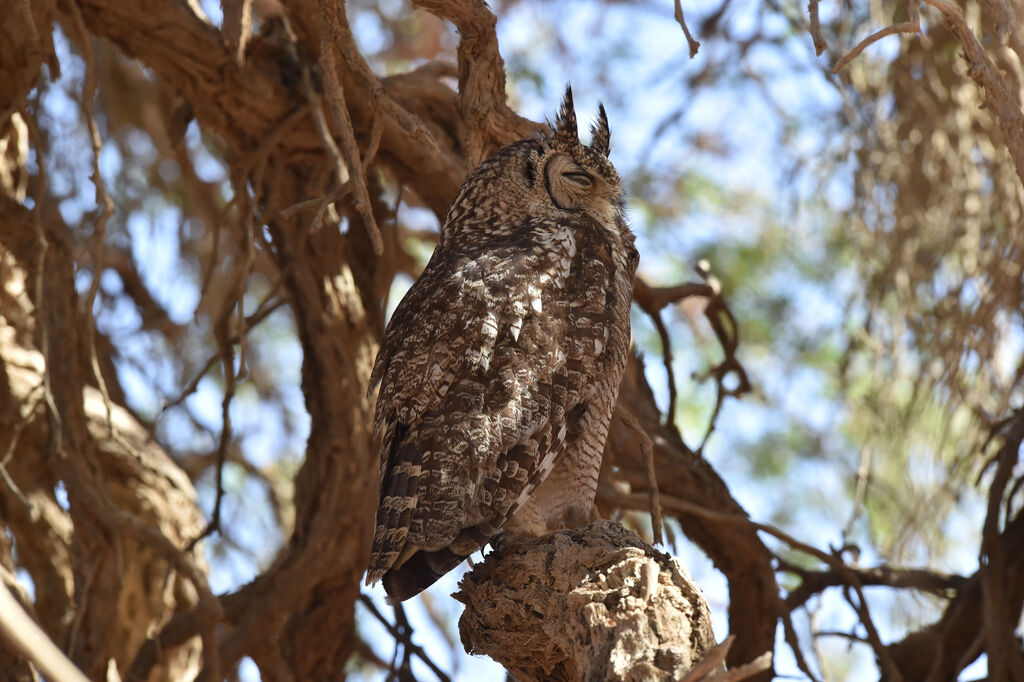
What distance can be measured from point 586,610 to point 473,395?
27.4 inches

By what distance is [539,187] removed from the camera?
299cm

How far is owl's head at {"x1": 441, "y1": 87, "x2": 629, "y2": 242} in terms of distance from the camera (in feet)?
9.71

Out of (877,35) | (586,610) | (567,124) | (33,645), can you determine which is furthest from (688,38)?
(33,645)

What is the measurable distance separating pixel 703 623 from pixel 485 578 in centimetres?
58

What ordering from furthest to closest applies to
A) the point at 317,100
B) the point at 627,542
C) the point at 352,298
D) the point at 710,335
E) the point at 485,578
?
1. the point at 710,335
2. the point at 352,298
3. the point at 317,100
4. the point at 485,578
5. the point at 627,542

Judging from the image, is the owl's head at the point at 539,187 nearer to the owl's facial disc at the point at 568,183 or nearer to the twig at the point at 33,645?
the owl's facial disc at the point at 568,183

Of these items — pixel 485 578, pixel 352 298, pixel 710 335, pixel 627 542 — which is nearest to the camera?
pixel 627 542

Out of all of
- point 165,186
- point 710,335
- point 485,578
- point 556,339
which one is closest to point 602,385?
point 556,339

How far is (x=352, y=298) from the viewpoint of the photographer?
380cm

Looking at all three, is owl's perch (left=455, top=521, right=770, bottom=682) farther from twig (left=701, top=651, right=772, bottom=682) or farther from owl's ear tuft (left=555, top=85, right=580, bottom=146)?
owl's ear tuft (left=555, top=85, right=580, bottom=146)

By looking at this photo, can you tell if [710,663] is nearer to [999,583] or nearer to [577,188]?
[577,188]

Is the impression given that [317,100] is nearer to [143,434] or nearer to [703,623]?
[143,434]

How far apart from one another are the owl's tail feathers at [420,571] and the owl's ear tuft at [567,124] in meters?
1.20

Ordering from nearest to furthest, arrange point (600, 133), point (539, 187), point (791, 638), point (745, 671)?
point (745, 671) < point (539, 187) < point (600, 133) < point (791, 638)
